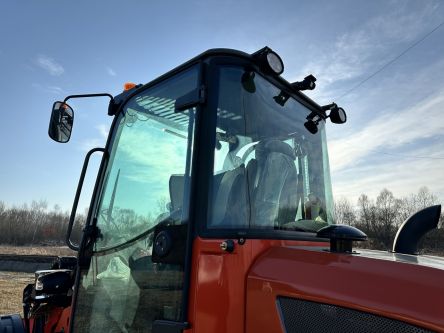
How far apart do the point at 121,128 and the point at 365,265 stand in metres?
1.81

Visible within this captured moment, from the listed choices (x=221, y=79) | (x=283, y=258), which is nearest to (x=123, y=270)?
(x=283, y=258)

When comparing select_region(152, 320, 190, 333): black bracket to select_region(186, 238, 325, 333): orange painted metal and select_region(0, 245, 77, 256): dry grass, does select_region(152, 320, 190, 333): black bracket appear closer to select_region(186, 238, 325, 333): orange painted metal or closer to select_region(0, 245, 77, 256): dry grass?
select_region(186, 238, 325, 333): orange painted metal

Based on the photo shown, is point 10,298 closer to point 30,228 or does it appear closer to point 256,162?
point 256,162

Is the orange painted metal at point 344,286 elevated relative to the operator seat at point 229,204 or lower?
lower

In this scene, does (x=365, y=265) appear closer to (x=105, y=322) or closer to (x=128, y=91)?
(x=105, y=322)

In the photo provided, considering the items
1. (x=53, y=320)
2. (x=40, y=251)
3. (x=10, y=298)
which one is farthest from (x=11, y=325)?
(x=40, y=251)

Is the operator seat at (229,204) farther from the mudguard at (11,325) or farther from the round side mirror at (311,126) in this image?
the mudguard at (11,325)

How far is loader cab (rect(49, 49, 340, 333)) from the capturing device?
1856 millimetres

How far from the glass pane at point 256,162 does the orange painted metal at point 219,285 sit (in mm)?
125

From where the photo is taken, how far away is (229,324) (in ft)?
5.46

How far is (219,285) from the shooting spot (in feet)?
5.64

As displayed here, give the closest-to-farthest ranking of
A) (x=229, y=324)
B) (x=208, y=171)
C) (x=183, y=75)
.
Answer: (x=229, y=324)
(x=208, y=171)
(x=183, y=75)

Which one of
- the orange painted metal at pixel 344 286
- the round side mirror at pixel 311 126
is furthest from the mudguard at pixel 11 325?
the round side mirror at pixel 311 126

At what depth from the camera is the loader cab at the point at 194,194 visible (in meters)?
1.86
